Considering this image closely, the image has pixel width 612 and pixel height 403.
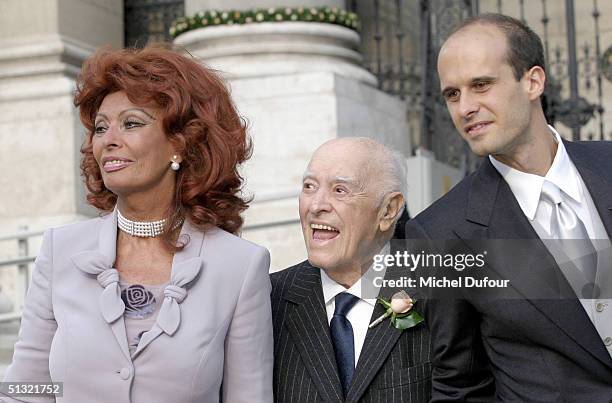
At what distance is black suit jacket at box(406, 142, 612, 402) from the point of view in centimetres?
308

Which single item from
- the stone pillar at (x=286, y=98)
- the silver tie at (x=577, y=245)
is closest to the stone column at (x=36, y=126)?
the stone pillar at (x=286, y=98)

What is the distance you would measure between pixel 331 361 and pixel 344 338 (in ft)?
0.32

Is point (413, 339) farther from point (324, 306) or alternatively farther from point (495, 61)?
point (495, 61)

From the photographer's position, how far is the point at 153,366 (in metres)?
3.45

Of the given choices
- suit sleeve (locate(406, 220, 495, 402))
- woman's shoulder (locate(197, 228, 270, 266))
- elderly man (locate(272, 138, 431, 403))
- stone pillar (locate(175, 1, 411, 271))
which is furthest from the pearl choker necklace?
stone pillar (locate(175, 1, 411, 271))

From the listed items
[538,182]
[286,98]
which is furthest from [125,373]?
[286,98]

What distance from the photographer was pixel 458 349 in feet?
10.6

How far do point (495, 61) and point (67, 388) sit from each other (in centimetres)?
152

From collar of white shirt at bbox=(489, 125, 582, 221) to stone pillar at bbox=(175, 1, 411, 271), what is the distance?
5.53 metres

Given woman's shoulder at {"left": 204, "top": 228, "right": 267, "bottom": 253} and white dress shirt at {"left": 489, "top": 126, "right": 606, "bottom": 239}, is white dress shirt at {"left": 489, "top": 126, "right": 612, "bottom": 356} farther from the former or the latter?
woman's shoulder at {"left": 204, "top": 228, "right": 267, "bottom": 253}

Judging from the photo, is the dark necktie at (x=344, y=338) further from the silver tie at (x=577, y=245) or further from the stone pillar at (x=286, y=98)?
the stone pillar at (x=286, y=98)

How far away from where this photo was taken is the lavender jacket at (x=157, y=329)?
3.44 metres

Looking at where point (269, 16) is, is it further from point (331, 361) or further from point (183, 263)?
point (331, 361)

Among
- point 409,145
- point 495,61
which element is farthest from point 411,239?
point 409,145
